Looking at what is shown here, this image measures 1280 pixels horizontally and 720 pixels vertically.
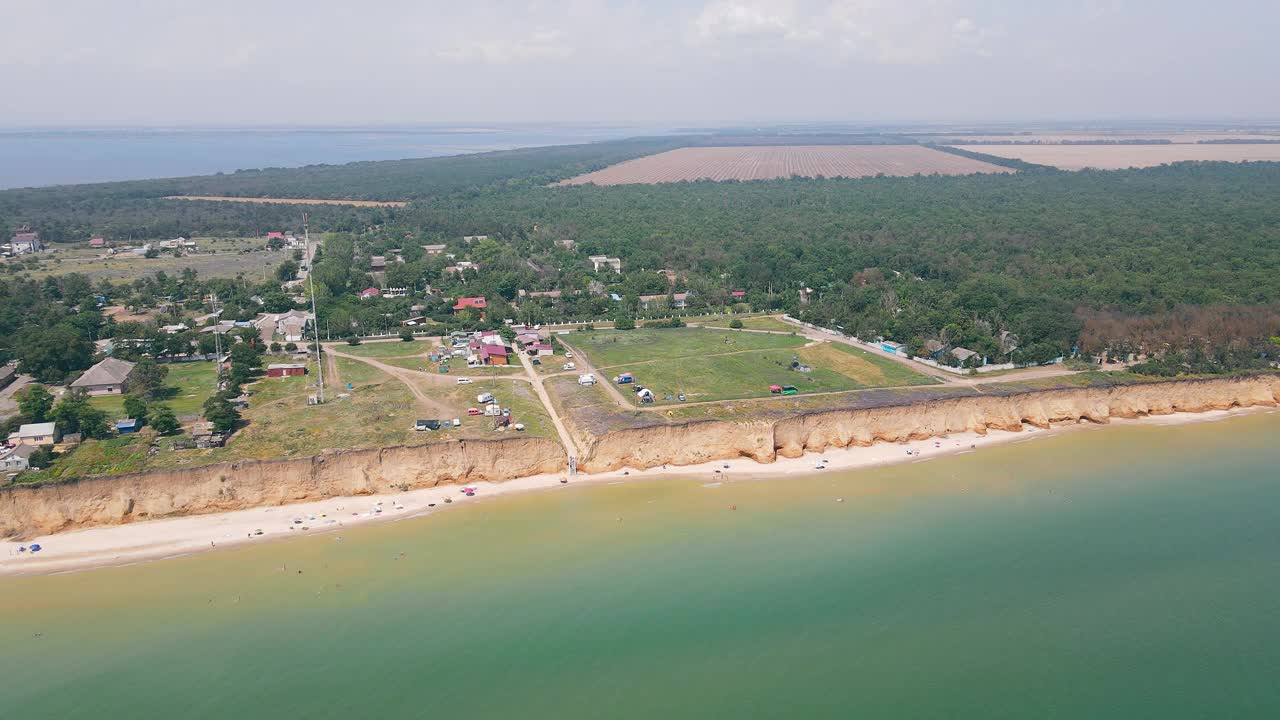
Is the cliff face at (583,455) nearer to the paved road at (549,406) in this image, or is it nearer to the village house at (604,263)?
the paved road at (549,406)

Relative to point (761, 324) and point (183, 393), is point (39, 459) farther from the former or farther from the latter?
point (761, 324)

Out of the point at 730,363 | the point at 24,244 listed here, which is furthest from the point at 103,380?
the point at 24,244

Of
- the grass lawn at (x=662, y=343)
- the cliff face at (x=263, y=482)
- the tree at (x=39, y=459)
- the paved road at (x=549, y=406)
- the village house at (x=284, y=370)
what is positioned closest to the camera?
the cliff face at (x=263, y=482)

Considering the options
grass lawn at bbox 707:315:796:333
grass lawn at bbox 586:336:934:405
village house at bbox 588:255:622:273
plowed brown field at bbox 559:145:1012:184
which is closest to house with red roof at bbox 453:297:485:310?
village house at bbox 588:255:622:273

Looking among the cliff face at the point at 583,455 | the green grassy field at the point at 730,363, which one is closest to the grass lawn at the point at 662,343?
the green grassy field at the point at 730,363

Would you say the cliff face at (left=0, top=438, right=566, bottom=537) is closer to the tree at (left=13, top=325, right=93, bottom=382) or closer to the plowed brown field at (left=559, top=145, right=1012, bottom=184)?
the tree at (left=13, top=325, right=93, bottom=382)

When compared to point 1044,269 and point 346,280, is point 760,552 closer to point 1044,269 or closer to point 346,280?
point 1044,269
